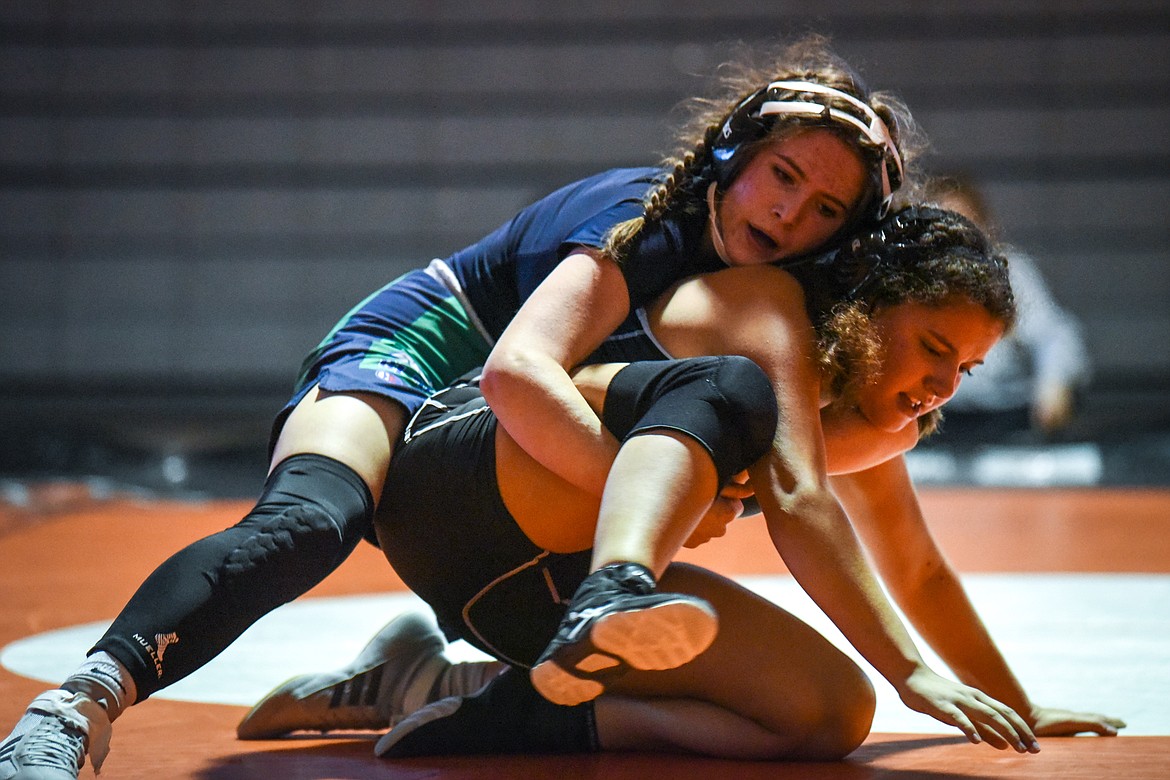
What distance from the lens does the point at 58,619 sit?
100 inches

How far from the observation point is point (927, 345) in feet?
4.97

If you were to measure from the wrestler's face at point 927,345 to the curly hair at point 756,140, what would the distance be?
0.18 meters

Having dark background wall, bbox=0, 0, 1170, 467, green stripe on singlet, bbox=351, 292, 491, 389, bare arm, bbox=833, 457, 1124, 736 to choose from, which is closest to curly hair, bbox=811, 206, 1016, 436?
bare arm, bbox=833, 457, 1124, 736

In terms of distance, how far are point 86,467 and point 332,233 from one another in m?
2.66

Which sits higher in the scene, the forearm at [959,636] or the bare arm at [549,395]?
the bare arm at [549,395]

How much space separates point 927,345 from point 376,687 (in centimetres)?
82

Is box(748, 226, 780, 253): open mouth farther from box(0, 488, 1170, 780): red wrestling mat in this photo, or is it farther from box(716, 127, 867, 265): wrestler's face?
box(0, 488, 1170, 780): red wrestling mat

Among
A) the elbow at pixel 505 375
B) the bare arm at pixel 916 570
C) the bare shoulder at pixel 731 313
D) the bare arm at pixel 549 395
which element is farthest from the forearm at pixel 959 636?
the elbow at pixel 505 375

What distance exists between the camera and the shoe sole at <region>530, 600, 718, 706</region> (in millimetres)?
1103

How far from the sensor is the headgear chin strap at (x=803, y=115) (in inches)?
63.9

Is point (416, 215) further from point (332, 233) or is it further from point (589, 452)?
point (589, 452)

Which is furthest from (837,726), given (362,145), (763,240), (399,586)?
(362,145)

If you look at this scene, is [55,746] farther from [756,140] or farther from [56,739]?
[756,140]

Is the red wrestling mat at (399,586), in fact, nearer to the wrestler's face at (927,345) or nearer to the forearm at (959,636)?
the forearm at (959,636)
